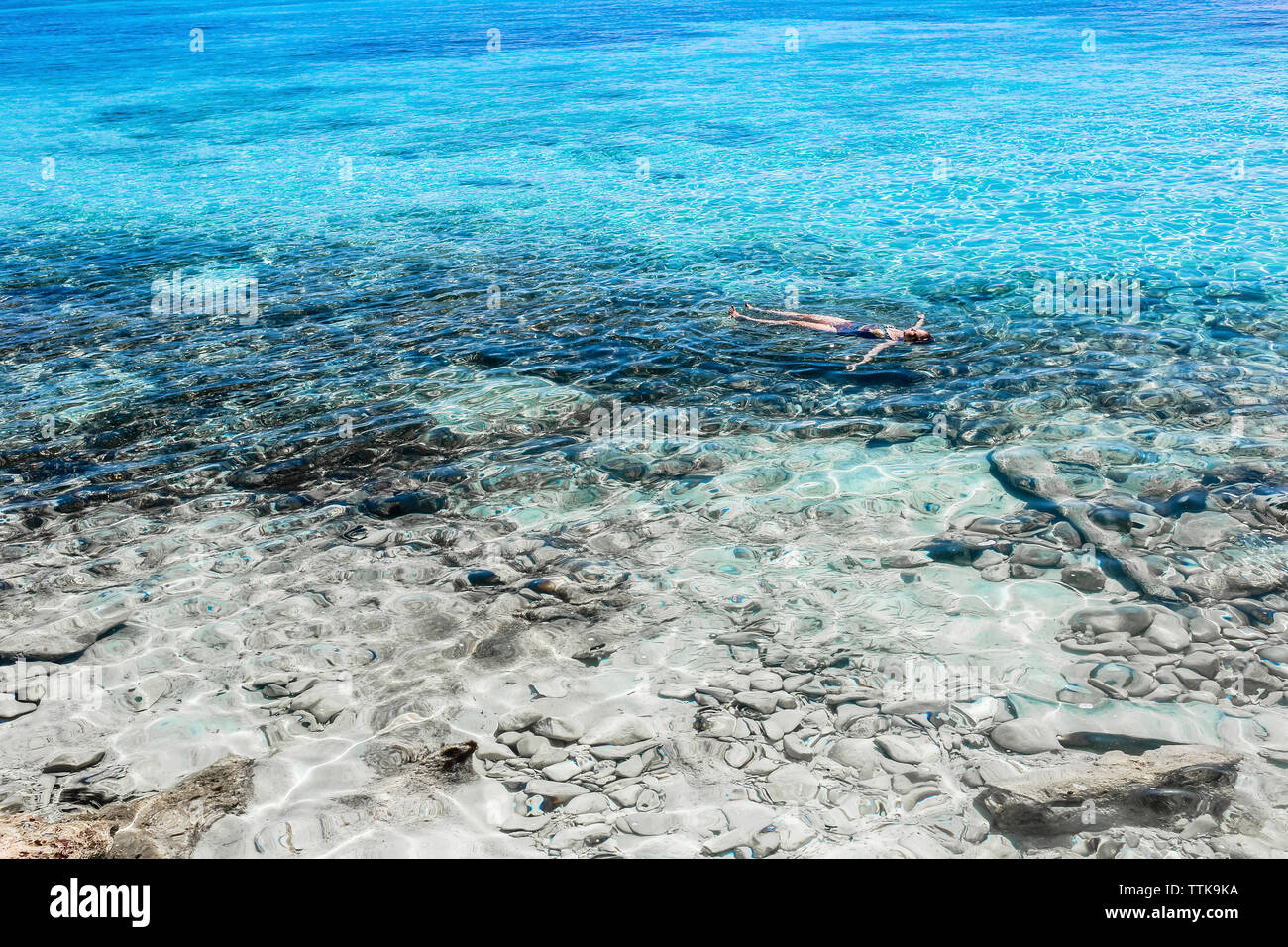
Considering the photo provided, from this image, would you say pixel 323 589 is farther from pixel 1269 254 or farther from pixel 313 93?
pixel 313 93

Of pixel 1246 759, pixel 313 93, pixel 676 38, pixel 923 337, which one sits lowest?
pixel 1246 759

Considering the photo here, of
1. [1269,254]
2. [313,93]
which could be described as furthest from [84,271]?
[313,93]

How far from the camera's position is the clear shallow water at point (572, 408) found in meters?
6.52

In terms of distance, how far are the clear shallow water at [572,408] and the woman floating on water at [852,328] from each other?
0.29m

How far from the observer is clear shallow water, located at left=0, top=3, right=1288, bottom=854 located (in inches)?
257

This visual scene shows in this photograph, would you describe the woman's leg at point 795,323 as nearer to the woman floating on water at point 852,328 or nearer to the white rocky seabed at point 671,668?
the woman floating on water at point 852,328

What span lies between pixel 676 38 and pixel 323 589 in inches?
1723

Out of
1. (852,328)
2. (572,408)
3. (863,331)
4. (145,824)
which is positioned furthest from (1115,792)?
(852,328)

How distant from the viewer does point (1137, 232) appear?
53.3 ft

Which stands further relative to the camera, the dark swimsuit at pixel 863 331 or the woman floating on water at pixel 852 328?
the dark swimsuit at pixel 863 331

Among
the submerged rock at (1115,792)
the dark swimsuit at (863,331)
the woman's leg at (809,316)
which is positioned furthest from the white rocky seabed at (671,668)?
the woman's leg at (809,316)

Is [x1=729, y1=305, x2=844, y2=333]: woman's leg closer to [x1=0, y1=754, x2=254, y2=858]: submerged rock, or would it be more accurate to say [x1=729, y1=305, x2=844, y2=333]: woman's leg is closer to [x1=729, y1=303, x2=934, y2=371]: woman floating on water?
[x1=729, y1=303, x2=934, y2=371]: woman floating on water

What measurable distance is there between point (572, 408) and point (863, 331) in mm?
4066

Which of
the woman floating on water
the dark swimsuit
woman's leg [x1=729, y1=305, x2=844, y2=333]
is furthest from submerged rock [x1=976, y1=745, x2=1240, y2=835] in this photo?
woman's leg [x1=729, y1=305, x2=844, y2=333]
